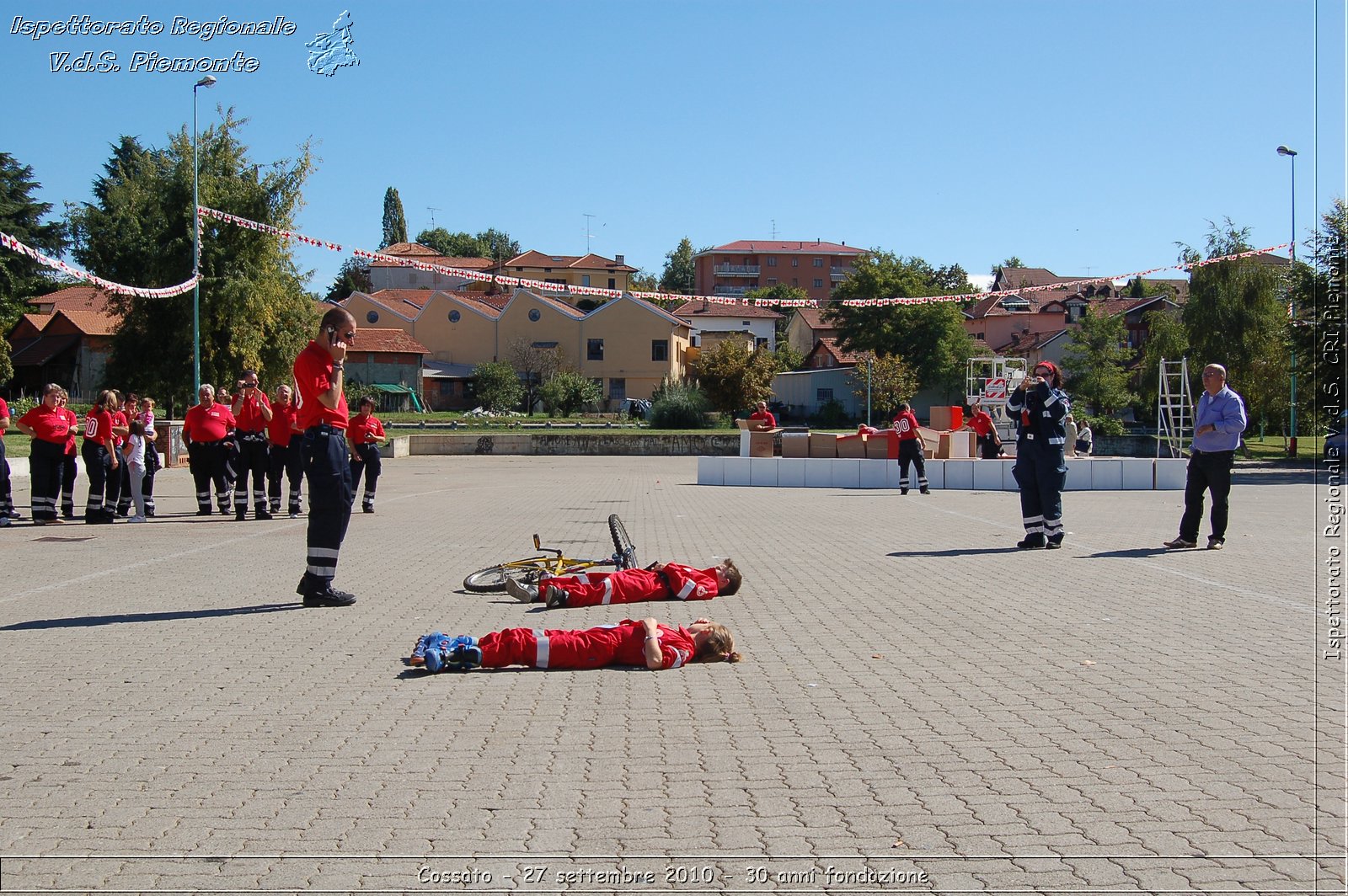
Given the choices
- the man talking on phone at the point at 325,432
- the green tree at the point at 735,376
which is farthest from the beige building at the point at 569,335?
the man talking on phone at the point at 325,432

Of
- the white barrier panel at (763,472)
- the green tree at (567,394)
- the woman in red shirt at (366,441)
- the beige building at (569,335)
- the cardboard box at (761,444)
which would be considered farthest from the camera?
the beige building at (569,335)

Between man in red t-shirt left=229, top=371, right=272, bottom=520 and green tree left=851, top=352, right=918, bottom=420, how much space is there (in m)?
54.0

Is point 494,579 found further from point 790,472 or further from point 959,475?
point 959,475

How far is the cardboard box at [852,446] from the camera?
90.3 ft

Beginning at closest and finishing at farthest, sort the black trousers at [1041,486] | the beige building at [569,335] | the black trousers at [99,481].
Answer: the black trousers at [1041,486] < the black trousers at [99,481] < the beige building at [569,335]

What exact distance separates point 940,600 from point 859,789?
4972mm

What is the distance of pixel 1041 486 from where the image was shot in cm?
1277

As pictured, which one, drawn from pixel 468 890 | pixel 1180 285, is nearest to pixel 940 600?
pixel 468 890

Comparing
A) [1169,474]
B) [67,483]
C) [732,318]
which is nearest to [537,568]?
[67,483]

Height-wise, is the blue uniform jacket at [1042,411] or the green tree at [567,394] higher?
the green tree at [567,394]

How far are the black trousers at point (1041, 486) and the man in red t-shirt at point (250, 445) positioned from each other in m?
10.3

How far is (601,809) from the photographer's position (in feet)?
13.9

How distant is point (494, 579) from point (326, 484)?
1.75 m

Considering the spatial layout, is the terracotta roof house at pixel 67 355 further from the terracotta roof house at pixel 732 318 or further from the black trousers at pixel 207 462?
the black trousers at pixel 207 462
